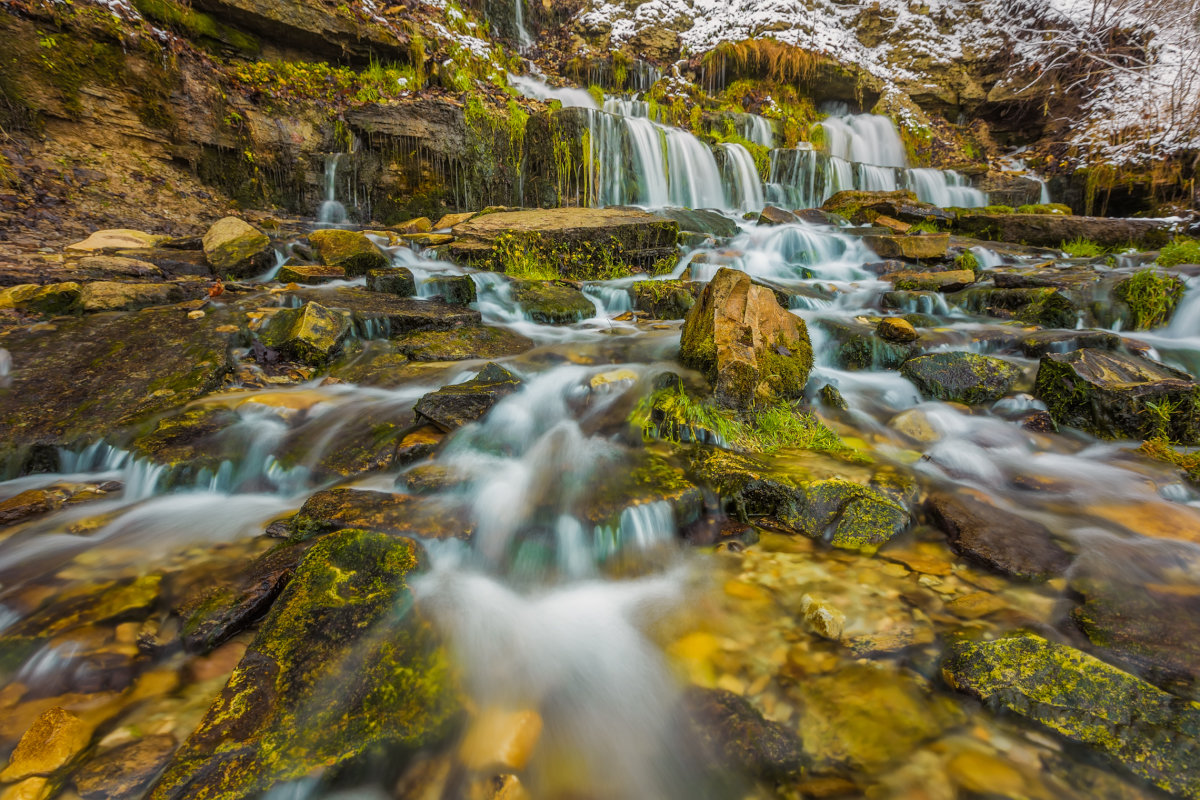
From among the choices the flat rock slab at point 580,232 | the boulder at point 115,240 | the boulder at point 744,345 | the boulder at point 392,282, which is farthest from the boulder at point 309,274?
the boulder at point 744,345

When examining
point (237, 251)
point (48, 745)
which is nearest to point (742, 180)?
point (237, 251)

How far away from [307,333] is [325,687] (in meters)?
3.85

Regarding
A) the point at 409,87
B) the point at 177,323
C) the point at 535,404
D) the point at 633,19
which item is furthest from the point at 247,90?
the point at 633,19

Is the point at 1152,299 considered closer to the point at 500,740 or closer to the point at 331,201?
the point at 500,740

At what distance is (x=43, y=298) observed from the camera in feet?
14.5

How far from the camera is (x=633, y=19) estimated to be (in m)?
19.2

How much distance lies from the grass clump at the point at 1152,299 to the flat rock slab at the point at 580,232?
5.41 metres

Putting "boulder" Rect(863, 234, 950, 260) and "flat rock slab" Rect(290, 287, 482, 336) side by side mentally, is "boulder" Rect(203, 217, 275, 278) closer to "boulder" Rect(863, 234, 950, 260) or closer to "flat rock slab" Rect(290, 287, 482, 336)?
"flat rock slab" Rect(290, 287, 482, 336)

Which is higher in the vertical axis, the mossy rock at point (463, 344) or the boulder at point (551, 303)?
the boulder at point (551, 303)

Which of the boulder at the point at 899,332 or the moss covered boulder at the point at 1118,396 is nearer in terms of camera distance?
the moss covered boulder at the point at 1118,396

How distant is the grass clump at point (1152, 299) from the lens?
5.20 m

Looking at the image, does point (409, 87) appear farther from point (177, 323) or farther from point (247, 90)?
point (177, 323)

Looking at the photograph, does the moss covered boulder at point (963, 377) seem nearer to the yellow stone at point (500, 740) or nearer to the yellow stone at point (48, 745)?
the yellow stone at point (500, 740)

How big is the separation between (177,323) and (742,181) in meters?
12.1
